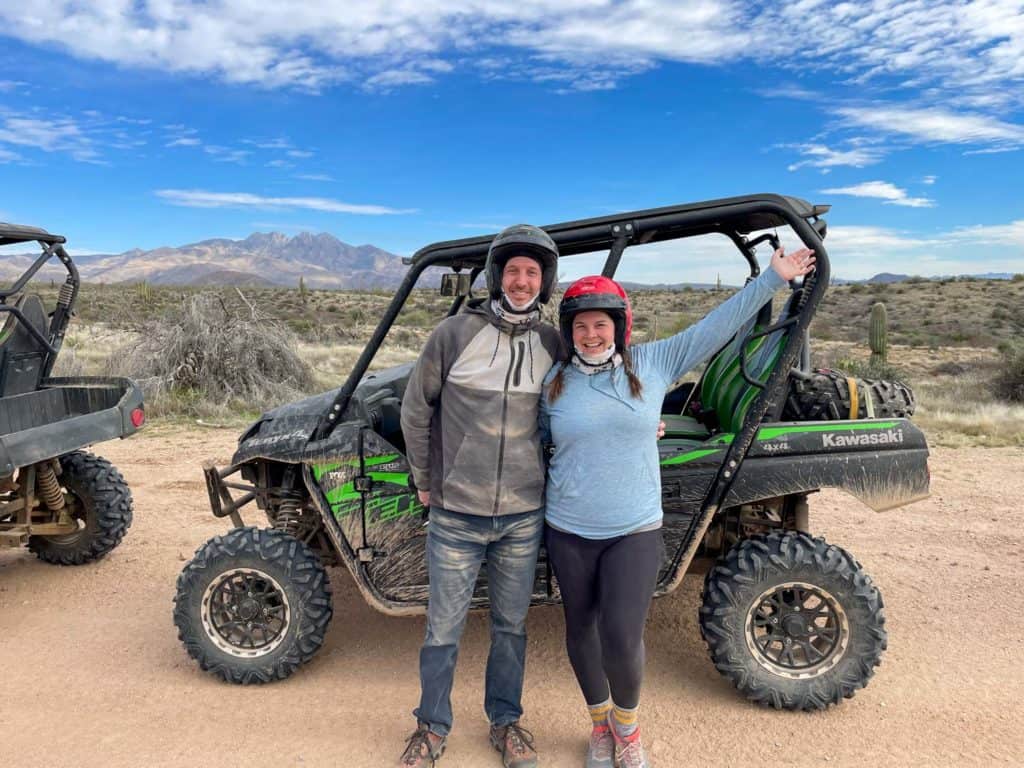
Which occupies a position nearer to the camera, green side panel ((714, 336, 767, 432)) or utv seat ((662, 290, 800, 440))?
utv seat ((662, 290, 800, 440))

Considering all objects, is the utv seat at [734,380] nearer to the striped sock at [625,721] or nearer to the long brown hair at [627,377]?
the long brown hair at [627,377]

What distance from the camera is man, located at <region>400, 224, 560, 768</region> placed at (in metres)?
2.97

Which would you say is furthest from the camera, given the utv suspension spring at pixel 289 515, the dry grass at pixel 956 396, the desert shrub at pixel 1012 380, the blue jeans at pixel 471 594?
the desert shrub at pixel 1012 380

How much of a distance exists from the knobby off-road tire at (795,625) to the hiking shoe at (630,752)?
0.66 m

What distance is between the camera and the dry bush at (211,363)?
12.1 metres

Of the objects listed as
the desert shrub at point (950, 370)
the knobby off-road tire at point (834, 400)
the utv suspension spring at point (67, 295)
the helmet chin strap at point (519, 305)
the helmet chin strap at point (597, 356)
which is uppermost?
the utv suspension spring at point (67, 295)

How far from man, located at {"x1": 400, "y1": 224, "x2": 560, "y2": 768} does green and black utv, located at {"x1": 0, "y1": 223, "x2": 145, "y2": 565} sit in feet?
9.60

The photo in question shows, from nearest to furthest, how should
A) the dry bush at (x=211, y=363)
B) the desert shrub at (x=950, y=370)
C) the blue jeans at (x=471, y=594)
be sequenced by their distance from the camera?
1. the blue jeans at (x=471, y=594)
2. the dry bush at (x=211, y=363)
3. the desert shrub at (x=950, y=370)

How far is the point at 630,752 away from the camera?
3.05 metres

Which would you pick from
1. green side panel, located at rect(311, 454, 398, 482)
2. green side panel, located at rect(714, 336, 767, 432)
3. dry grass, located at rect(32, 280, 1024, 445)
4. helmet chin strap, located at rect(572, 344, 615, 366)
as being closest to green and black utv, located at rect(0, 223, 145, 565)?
green side panel, located at rect(311, 454, 398, 482)

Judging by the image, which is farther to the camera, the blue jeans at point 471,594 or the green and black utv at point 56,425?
the green and black utv at point 56,425

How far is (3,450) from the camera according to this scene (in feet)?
14.3

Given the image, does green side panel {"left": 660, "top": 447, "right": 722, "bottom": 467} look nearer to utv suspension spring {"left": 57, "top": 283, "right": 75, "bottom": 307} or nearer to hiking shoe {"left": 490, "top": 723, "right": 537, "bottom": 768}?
hiking shoe {"left": 490, "top": 723, "right": 537, "bottom": 768}

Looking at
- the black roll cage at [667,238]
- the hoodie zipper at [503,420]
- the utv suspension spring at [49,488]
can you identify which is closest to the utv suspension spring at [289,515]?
the black roll cage at [667,238]
